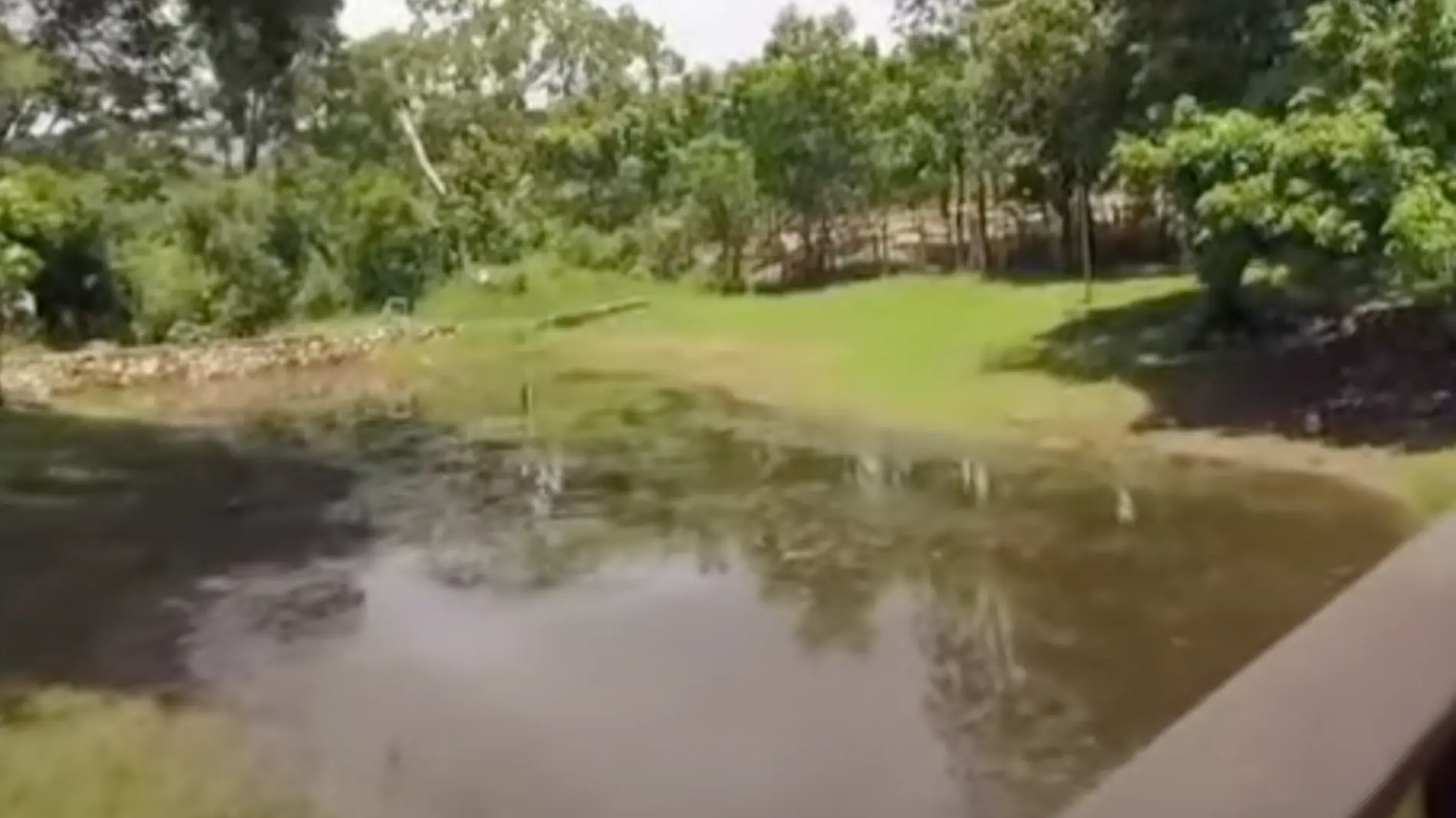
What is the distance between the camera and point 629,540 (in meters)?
12.4

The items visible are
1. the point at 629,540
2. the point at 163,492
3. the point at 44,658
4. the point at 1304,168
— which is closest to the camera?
the point at 44,658

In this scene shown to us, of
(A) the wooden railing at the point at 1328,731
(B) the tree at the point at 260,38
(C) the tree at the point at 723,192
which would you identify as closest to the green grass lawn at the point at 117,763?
(B) the tree at the point at 260,38

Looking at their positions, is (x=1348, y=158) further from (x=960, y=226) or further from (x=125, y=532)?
(x=960, y=226)

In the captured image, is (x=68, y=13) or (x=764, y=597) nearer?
(x=764, y=597)

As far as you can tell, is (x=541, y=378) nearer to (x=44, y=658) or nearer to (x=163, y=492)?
(x=163, y=492)

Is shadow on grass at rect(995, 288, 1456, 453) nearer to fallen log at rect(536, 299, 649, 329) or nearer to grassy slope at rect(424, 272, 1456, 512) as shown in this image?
grassy slope at rect(424, 272, 1456, 512)

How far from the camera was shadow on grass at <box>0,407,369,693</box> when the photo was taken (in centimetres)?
941

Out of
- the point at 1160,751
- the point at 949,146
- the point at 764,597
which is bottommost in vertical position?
the point at 764,597

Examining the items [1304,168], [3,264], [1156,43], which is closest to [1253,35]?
[1156,43]

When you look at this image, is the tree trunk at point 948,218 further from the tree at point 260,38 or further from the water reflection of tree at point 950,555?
the tree at point 260,38

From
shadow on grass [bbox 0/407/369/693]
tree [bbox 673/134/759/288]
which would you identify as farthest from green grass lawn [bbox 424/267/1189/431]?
shadow on grass [bbox 0/407/369/693]

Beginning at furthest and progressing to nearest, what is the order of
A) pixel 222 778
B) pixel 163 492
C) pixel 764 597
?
pixel 163 492
pixel 764 597
pixel 222 778

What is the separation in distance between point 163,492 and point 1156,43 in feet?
30.6

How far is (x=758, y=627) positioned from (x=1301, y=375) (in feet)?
23.8
